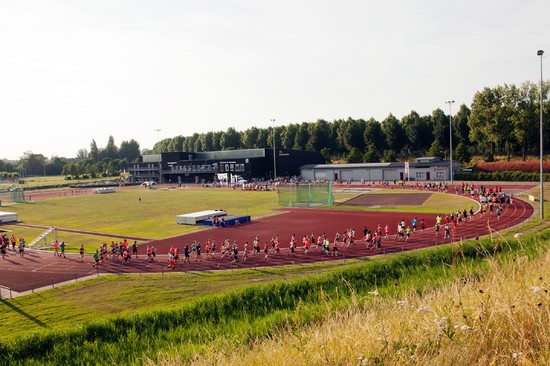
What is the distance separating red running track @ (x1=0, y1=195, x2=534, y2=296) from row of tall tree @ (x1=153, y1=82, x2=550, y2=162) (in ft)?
162

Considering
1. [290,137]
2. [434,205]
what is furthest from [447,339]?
[290,137]

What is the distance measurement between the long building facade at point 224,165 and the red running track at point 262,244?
200ft

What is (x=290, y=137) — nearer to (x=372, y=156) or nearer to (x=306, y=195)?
(x=372, y=156)

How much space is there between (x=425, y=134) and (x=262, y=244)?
95358 millimetres

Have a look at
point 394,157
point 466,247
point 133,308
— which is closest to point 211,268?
point 133,308

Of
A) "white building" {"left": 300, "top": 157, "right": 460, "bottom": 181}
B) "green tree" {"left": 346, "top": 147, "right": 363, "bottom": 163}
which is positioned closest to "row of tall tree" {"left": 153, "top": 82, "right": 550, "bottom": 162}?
"green tree" {"left": 346, "top": 147, "right": 363, "bottom": 163}

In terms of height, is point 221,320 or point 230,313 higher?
point 221,320

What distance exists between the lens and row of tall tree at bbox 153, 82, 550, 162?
94.6 meters

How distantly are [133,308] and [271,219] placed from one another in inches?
1216

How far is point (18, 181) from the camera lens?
163500 millimetres

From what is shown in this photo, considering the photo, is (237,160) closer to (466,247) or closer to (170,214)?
(170,214)

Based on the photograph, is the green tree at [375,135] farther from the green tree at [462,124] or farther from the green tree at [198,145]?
the green tree at [198,145]

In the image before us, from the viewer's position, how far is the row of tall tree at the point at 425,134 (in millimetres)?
94625

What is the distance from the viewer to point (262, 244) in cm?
3862
